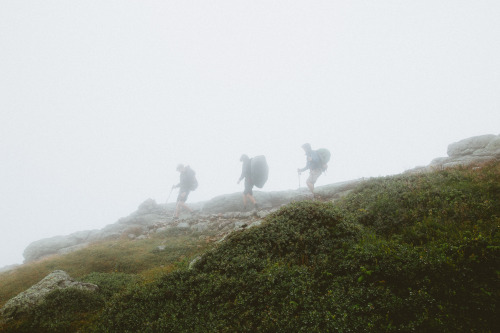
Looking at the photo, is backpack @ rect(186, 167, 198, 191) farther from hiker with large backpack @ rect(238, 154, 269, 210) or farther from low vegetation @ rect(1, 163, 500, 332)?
low vegetation @ rect(1, 163, 500, 332)

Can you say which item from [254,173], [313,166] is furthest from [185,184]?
[313,166]

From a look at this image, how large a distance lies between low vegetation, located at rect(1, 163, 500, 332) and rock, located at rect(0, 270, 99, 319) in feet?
1.26

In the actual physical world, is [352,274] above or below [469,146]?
below

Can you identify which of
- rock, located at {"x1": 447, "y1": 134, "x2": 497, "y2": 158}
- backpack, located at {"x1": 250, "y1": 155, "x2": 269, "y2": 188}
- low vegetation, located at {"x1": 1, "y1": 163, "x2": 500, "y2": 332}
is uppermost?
backpack, located at {"x1": 250, "y1": 155, "x2": 269, "y2": 188}

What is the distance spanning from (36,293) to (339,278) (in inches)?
344

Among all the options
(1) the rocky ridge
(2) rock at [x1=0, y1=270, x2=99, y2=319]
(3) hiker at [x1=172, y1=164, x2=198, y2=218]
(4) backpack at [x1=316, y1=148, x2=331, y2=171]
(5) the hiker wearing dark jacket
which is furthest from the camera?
(3) hiker at [x1=172, y1=164, x2=198, y2=218]

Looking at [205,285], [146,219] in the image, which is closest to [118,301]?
[205,285]

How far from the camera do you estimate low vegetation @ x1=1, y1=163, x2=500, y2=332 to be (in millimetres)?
4152

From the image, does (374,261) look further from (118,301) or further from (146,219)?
(146,219)

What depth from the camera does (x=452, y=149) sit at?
20.5m

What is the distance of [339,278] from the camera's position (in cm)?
534

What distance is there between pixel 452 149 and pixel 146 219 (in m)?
30.0

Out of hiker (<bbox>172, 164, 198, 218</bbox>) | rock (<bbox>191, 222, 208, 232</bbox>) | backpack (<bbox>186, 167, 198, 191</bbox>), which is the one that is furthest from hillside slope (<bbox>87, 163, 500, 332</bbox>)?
backpack (<bbox>186, 167, 198, 191</bbox>)

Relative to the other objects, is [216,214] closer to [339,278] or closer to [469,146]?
[339,278]
